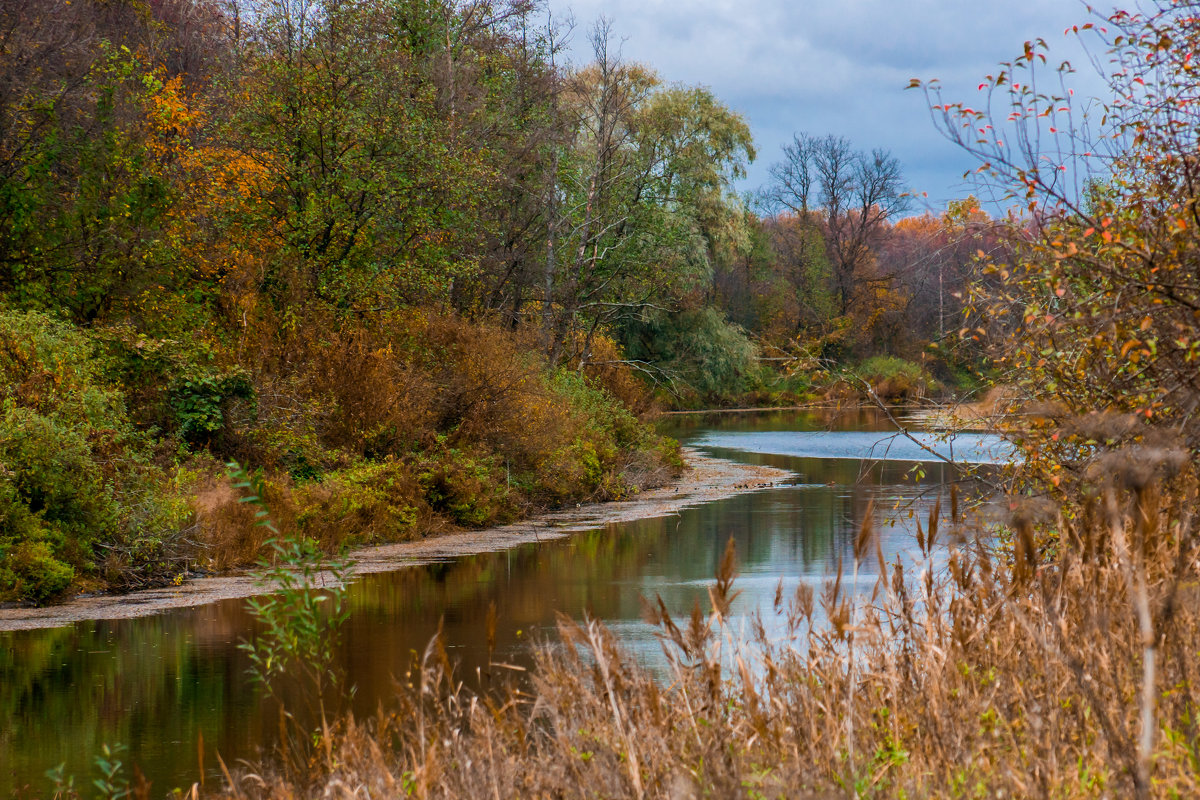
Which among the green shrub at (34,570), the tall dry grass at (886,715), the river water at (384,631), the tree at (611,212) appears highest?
the tree at (611,212)

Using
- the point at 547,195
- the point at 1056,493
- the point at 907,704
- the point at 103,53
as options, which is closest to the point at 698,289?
the point at 547,195

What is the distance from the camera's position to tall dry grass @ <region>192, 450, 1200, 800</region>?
170 inches

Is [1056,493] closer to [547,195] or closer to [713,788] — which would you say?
[713,788]

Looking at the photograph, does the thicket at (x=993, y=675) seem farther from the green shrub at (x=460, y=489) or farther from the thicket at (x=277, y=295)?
the green shrub at (x=460, y=489)

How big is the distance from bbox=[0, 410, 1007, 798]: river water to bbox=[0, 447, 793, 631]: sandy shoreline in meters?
0.38

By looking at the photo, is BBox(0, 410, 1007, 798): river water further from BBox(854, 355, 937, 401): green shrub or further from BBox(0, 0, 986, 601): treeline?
BBox(854, 355, 937, 401): green shrub

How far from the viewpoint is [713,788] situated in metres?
4.20

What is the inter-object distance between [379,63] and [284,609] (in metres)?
17.2

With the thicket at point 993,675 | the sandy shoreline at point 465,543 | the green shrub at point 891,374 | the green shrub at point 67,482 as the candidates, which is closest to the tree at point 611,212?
the sandy shoreline at point 465,543

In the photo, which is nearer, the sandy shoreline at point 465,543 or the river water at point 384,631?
the river water at point 384,631

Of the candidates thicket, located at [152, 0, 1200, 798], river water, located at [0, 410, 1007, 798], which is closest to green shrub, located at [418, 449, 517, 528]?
river water, located at [0, 410, 1007, 798]

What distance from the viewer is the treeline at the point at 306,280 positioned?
547 inches

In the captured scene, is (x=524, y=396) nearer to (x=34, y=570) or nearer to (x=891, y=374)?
(x=34, y=570)

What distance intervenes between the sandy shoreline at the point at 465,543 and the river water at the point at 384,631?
38cm
